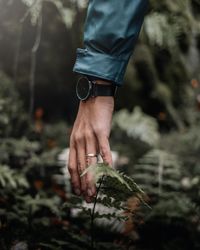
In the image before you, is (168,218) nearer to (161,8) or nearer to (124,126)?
(161,8)

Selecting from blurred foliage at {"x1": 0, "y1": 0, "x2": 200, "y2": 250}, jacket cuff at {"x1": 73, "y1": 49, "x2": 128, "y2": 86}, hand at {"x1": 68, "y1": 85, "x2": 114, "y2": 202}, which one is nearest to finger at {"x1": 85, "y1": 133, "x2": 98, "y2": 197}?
hand at {"x1": 68, "y1": 85, "x2": 114, "y2": 202}

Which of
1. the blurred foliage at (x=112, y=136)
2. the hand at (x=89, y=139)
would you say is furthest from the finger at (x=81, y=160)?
the blurred foliage at (x=112, y=136)

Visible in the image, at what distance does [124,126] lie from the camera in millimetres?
6172

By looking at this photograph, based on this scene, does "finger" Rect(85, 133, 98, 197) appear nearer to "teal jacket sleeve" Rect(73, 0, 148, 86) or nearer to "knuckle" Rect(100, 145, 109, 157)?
"knuckle" Rect(100, 145, 109, 157)

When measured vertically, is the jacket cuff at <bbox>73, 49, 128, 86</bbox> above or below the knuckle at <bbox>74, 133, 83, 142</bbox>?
above

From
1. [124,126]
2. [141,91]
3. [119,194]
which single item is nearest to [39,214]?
[119,194]

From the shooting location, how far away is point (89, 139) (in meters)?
2.02

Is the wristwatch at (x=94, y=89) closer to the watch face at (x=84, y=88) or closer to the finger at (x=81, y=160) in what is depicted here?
the watch face at (x=84, y=88)

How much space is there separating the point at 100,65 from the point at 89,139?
297 mm

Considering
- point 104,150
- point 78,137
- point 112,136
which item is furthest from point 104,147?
point 112,136

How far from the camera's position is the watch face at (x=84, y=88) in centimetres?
210

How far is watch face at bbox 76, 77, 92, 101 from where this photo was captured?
2096 millimetres

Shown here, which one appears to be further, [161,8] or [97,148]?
[161,8]

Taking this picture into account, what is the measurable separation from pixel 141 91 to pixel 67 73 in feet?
4.19
